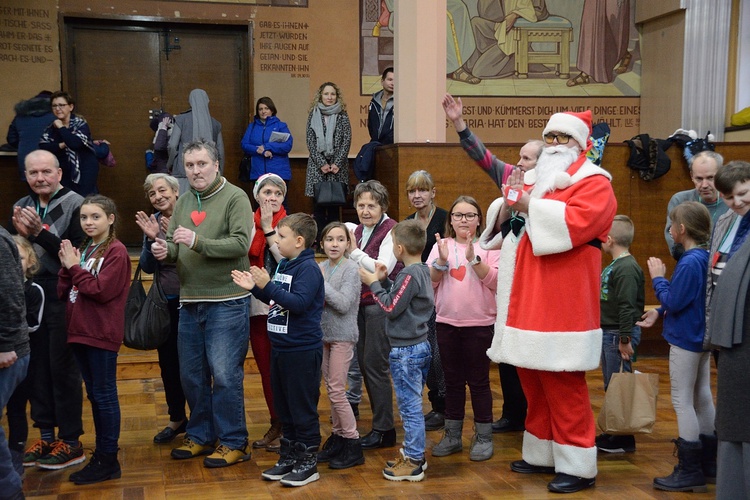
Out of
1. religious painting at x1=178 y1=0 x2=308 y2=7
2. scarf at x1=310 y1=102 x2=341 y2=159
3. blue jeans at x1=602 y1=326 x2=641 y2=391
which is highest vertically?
religious painting at x1=178 y1=0 x2=308 y2=7

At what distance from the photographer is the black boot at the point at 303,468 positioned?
13.5 feet

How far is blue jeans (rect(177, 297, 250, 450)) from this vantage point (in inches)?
173

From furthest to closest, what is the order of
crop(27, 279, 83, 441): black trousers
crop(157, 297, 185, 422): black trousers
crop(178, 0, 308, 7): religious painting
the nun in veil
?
crop(178, 0, 308, 7): religious painting
the nun in veil
crop(157, 297, 185, 422): black trousers
crop(27, 279, 83, 441): black trousers

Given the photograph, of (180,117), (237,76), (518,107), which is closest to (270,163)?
(180,117)

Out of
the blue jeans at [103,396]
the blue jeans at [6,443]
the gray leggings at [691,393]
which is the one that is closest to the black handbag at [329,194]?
the blue jeans at [103,396]

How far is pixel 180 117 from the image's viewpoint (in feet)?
26.9

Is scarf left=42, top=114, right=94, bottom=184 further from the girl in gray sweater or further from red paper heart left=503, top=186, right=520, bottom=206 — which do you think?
red paper heart left=503, top=186, right=520, bottom=206

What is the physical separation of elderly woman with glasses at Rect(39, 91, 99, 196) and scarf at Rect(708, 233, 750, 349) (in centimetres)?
639

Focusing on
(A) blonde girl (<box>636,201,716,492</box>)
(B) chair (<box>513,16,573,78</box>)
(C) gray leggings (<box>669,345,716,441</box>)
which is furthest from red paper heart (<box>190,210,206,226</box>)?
(B) chair (<box>513,16,573,78</box>)

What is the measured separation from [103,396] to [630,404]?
2.71m

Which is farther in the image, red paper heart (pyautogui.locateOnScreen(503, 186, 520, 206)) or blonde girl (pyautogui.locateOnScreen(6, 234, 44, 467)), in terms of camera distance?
blonde girl (pyautogui.locateOnScreen(6, 234, 44, 467))

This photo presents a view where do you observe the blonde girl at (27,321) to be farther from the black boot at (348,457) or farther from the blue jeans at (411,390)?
the blue jeans at (411,390)

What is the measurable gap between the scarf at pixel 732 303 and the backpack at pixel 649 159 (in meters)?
4.61

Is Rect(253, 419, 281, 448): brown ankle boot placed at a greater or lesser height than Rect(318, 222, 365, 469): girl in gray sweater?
lesser
